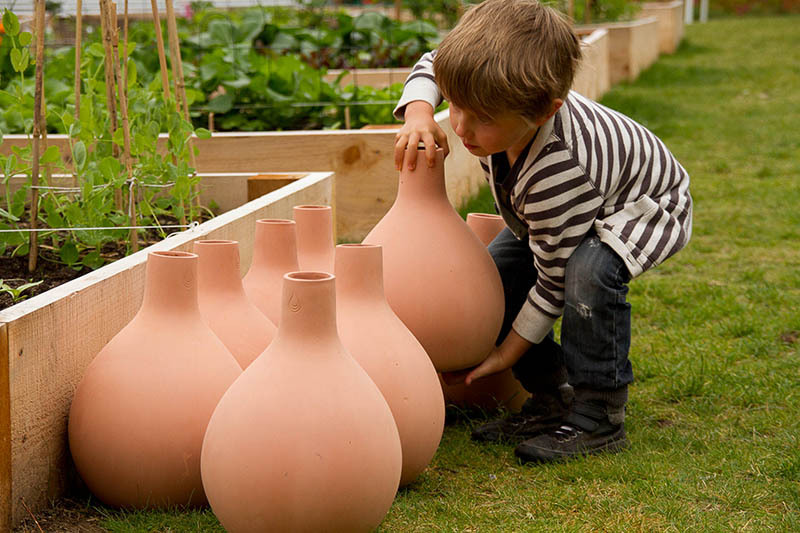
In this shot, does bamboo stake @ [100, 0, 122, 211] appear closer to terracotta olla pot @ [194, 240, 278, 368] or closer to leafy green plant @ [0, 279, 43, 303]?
leafy green plant @ [0, 279, 43, 303]

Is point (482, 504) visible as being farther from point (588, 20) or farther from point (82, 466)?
point (588, 20)

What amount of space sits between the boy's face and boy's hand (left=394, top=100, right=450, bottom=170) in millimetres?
125

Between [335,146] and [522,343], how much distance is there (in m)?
1.72

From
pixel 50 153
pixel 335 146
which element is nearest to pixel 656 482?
pixel 50 153

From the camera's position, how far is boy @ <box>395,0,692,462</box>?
190cm

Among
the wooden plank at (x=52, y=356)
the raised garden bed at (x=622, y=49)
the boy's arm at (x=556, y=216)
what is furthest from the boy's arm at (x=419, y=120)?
the raised garden bed at (x=622, y=49)

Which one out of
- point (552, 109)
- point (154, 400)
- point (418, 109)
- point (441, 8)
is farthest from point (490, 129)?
point (441, 8)

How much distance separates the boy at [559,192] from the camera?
190 centimetres

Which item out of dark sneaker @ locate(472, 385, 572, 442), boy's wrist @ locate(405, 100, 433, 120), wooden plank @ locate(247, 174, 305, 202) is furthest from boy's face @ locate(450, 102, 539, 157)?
wooden plank @ locate(247, 174, 305, 202)

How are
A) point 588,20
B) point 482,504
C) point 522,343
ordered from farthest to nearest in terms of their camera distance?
point 588,20, point 522,343, point 482,504

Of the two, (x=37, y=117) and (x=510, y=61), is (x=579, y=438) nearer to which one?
(x=510, y=61)

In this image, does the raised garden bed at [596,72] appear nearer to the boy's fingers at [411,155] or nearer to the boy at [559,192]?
the boy at [559,192]

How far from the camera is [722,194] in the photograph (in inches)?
199

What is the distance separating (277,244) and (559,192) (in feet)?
1.94
